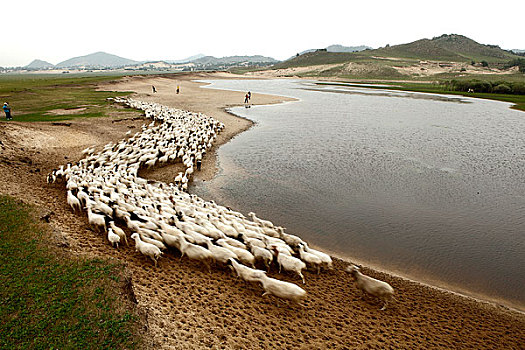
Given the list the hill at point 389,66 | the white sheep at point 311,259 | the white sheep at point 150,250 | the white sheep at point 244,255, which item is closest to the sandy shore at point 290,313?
the white sheep at point 150,250

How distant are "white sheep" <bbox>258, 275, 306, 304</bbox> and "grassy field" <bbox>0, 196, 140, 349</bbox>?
Answer: 3.41 m

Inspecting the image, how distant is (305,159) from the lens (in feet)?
74.0

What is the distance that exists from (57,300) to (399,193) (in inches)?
640

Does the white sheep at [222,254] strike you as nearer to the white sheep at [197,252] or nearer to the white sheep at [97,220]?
the white sheep at [197,252]

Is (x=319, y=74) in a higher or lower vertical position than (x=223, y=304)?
higher

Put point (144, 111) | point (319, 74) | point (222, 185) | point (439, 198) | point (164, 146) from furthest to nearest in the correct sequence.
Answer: point (319, 74) → point (144, 111) → point (164, 146) → point (222, 185) → point (439, 198)

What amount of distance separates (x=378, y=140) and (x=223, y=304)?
2506cm

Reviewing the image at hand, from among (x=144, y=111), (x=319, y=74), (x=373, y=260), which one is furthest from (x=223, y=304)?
(x=319, y=74)

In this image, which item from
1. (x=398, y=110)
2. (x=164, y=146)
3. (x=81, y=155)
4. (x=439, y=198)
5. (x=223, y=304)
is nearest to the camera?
(x=223, y=304)

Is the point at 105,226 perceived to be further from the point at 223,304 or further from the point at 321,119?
the point at 321,119

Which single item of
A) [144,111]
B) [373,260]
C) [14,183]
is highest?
[144,111]

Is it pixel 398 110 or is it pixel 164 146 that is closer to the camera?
pixel 164 146

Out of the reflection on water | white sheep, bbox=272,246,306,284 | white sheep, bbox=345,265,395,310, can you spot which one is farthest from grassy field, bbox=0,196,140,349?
the reflection on water

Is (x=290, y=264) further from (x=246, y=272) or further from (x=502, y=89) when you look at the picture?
(x=502, y=89)
